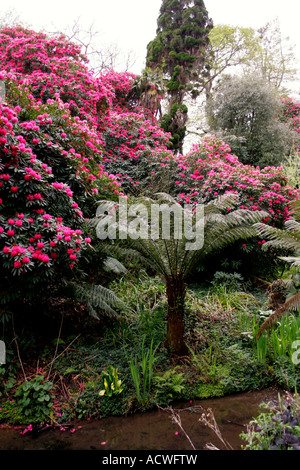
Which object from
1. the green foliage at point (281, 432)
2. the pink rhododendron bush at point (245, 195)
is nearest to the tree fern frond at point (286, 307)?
the green foliage at point (281, 432)

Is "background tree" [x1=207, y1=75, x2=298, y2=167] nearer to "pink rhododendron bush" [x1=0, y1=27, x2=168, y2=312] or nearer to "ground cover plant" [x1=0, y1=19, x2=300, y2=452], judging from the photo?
"ground cover plant" [x1=0, y1=19, x2=300, y2=452]

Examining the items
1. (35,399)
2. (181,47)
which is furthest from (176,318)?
(181,47)

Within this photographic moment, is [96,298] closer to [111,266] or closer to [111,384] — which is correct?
[111,266]

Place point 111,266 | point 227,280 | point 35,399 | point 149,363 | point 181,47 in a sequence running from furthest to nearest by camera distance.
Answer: point 181,47 < point 227,280 < point 111,266 < point 149,363 < point 35,399

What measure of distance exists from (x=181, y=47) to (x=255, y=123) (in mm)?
4033

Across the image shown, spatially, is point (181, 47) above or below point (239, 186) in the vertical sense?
Result: above

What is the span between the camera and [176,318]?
109 inches

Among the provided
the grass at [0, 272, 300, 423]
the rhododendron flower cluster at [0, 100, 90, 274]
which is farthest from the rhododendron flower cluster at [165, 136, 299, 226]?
the rhododendron flower cluster at [0, 100, 90, 274]

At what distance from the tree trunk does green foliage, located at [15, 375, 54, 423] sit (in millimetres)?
1156

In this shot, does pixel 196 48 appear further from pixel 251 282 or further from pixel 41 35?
pixel 251 282

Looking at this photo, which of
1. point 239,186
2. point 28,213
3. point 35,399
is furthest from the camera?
point 239,186

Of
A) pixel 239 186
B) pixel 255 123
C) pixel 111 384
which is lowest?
pixel 111 384

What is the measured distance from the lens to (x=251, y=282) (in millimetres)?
4840

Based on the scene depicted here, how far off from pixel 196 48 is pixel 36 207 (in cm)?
1077
